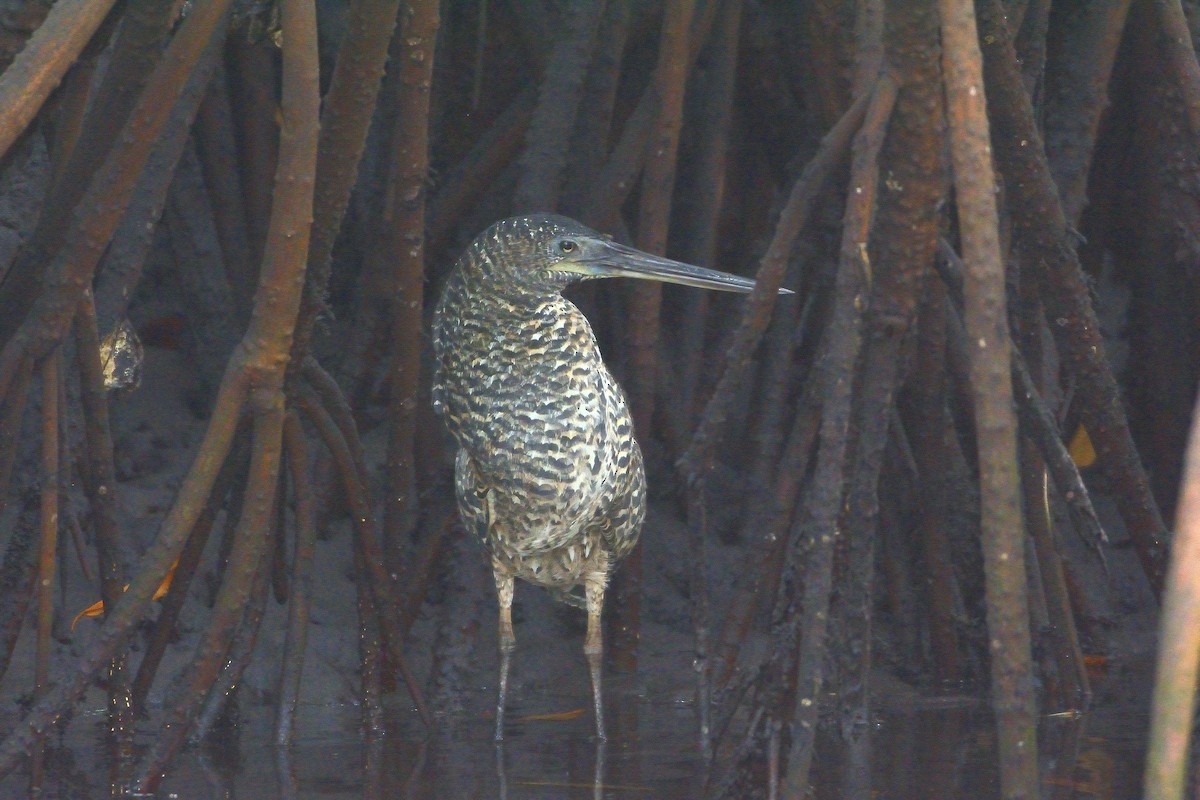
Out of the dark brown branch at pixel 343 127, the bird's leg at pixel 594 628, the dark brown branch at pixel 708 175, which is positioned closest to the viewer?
the dark brown branch at pixel 343 127

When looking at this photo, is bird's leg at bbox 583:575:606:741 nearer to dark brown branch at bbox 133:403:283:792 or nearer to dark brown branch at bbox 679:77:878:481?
dark brown branch at bbox 133:403:283:792

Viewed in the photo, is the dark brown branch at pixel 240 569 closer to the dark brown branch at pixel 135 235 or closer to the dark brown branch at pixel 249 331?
the dark brown branch at pixel 249 331

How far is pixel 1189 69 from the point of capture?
3889 mm

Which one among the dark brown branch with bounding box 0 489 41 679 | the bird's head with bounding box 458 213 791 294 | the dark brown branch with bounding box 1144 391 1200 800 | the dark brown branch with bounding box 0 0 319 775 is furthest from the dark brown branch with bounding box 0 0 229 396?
the dark brown branch with bounding box 1144 391 1200 800

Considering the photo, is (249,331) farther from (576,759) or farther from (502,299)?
(576,759)

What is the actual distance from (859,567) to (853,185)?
81 centimetres

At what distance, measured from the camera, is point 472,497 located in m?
4.01

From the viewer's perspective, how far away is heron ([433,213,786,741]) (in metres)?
3.86

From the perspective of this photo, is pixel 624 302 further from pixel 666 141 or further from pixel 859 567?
pixel 859 567

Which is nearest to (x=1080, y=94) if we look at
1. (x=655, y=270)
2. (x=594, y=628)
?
(x=655, y=270)

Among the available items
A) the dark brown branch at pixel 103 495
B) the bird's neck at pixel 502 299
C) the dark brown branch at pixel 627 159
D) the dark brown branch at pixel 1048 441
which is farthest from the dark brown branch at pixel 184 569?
the dark brown branch at pixel 1048 441

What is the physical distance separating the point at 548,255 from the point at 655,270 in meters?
0.30

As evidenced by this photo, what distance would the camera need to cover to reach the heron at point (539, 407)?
152 inches

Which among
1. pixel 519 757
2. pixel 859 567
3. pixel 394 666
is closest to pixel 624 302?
pixel 394 666
